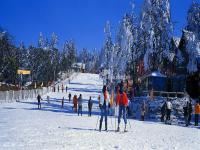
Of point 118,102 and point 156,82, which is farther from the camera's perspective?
point 156,82

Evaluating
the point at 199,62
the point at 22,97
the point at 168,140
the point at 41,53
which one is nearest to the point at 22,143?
the point at 168,140

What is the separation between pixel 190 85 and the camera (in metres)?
48.8

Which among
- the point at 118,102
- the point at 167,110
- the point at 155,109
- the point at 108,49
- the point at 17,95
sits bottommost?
the point at 155,109

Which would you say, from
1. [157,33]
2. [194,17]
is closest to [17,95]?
[157,33]

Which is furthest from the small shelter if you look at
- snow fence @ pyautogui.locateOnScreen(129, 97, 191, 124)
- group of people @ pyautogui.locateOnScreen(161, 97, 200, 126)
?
group of people @ pyautogui.locateOnScreen(161, 97, 200, 126)

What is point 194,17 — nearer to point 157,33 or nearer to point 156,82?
point 157,33

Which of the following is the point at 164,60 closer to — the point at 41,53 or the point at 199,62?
the point at 199,62

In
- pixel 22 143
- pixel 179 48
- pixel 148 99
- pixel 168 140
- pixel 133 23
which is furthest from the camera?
pixel 133 23

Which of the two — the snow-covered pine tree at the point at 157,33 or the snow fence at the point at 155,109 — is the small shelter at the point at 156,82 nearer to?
the snow-covered pine tree at the point at 157,33

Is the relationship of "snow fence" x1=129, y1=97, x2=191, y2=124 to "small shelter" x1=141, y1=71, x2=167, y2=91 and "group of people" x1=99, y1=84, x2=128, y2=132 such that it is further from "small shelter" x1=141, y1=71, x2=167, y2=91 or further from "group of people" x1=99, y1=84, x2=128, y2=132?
"group of people" x1=99, y1=84, x2=128, y2=132

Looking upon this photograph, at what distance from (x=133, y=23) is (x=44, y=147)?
6058cm

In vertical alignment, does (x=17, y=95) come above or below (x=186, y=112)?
above

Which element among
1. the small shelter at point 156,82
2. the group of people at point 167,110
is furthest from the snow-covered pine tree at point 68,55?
the group of people at point 167,110

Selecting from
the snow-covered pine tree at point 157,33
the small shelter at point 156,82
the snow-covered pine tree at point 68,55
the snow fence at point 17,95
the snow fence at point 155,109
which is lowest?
the snow fence at point 155,109
